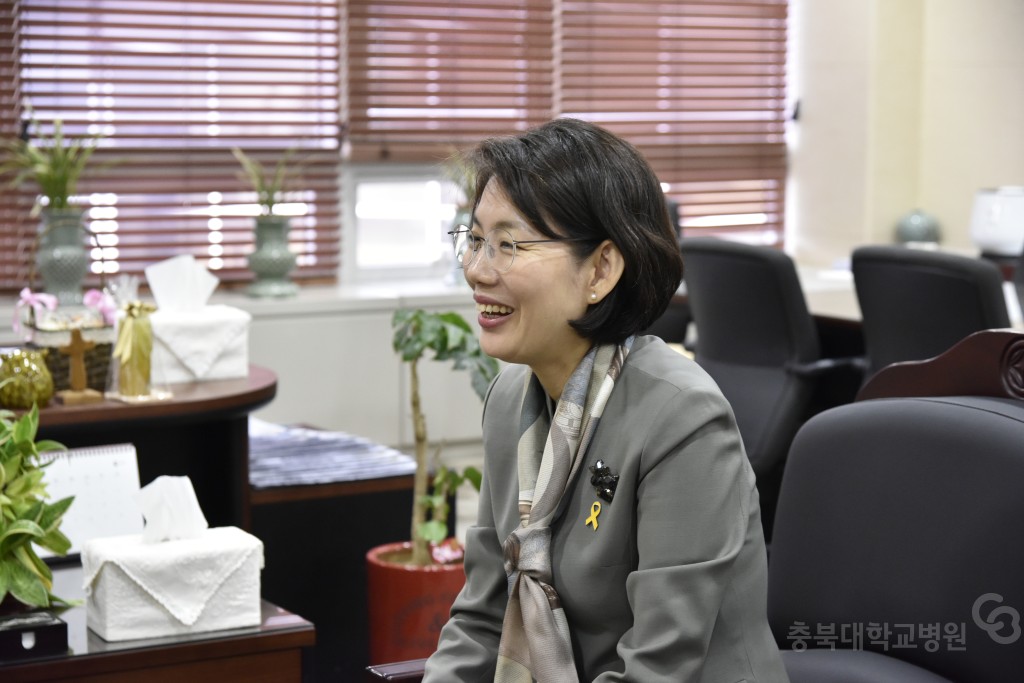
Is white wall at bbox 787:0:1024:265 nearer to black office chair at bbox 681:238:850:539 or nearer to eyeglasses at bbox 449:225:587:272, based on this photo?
black office chair at bbox 681:238:850:539

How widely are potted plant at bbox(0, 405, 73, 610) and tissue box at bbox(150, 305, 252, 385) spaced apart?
91 centimetres

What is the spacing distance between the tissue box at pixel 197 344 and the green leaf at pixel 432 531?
53 cm

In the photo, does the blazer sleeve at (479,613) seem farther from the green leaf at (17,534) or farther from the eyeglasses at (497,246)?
the green leaf at (17,534)

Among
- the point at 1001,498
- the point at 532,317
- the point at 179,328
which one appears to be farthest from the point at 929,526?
the point at 179,328

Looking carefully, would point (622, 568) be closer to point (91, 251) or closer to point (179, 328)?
point (179, 328)

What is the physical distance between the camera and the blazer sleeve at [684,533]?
4.68 feet

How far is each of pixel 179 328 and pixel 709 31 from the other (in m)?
3.81

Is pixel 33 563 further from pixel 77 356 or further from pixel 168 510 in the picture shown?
pixel 77 356

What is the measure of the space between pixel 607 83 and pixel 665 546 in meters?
4.64

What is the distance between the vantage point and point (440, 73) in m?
5.52

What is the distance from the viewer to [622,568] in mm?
1518

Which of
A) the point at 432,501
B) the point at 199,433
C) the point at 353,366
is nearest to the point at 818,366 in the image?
the point at 432,501

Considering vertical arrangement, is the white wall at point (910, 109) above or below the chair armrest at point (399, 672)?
above

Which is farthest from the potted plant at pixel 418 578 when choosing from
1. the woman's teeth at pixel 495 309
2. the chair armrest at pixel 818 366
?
the woman's teeth at pixel 495 309
